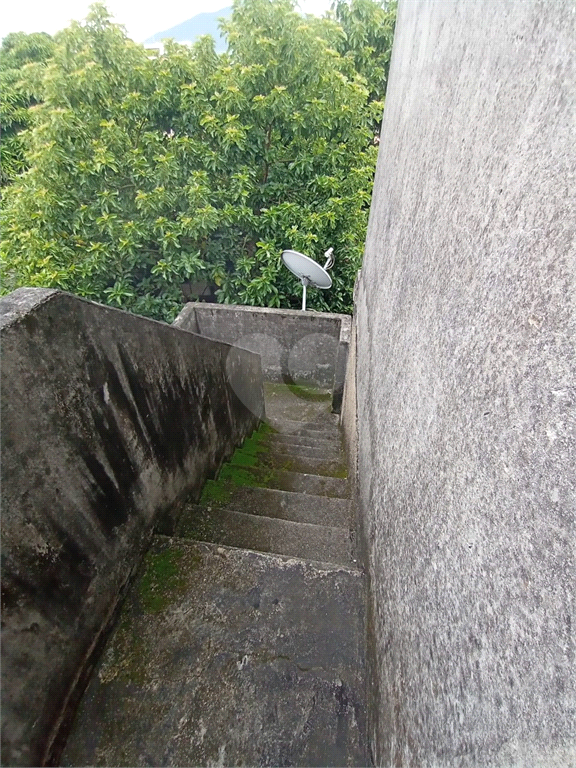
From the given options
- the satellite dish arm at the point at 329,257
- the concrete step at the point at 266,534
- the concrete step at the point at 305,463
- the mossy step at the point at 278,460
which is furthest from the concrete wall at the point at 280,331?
the concrete step at the point at 266,534

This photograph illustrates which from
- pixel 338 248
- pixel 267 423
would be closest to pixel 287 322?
pixel 338 248

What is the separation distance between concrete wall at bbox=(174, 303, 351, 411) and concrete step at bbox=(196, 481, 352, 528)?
11.1ft

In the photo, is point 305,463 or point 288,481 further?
point 305,463

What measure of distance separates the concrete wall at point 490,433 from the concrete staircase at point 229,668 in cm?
24

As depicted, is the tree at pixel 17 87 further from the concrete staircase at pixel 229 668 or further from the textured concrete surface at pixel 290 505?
the concrete staircase at pixel 229 668

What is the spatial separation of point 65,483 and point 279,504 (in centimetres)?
208

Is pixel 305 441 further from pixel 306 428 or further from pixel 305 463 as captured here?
pixel 305 463

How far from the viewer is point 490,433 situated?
2.38ft

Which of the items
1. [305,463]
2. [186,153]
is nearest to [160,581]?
[305,463]

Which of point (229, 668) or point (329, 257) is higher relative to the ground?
point (329, 257)

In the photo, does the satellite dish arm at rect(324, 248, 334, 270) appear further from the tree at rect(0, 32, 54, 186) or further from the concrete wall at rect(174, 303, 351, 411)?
the tree at rect(0, 32, 54, 186)

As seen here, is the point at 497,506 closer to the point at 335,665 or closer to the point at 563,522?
the point at 563,522

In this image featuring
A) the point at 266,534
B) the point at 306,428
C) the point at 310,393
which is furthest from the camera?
the point at 310,393

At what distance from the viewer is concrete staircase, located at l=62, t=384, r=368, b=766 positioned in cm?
127
